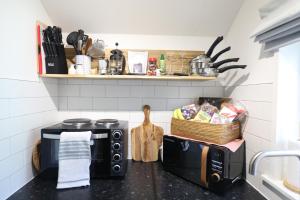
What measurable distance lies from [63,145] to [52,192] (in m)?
0.24

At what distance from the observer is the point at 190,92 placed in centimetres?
160

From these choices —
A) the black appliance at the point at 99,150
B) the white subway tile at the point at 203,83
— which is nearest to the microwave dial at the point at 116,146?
the black appliance at the point at 99,150

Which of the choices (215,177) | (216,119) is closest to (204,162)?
(215,177)

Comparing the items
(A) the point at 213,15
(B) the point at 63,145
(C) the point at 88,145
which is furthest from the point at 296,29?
(B) the point at 63,145

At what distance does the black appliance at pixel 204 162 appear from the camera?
3.47 ft

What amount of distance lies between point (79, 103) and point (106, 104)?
0.66 ft

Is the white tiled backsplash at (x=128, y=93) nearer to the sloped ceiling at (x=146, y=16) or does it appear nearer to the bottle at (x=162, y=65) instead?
the bottle at (x=162, y=65)

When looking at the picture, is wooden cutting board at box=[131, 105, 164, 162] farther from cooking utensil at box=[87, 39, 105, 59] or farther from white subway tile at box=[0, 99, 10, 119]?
white subway tile at box=[0, 99, 10, 119]

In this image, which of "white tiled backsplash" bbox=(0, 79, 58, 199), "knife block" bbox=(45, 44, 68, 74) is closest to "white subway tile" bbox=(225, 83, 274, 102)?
→ "knife block" bbox=(45, 44, 68, 74)

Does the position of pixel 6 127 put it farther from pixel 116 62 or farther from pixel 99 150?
pixel 116 62

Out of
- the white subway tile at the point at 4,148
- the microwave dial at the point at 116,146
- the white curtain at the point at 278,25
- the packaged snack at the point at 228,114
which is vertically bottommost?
the microwave dial at the point at 116,146

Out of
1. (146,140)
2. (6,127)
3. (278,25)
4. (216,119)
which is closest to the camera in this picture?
(278,25)

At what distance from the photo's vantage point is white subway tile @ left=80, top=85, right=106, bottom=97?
1.56 metres

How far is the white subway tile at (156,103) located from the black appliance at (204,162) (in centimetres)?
31
